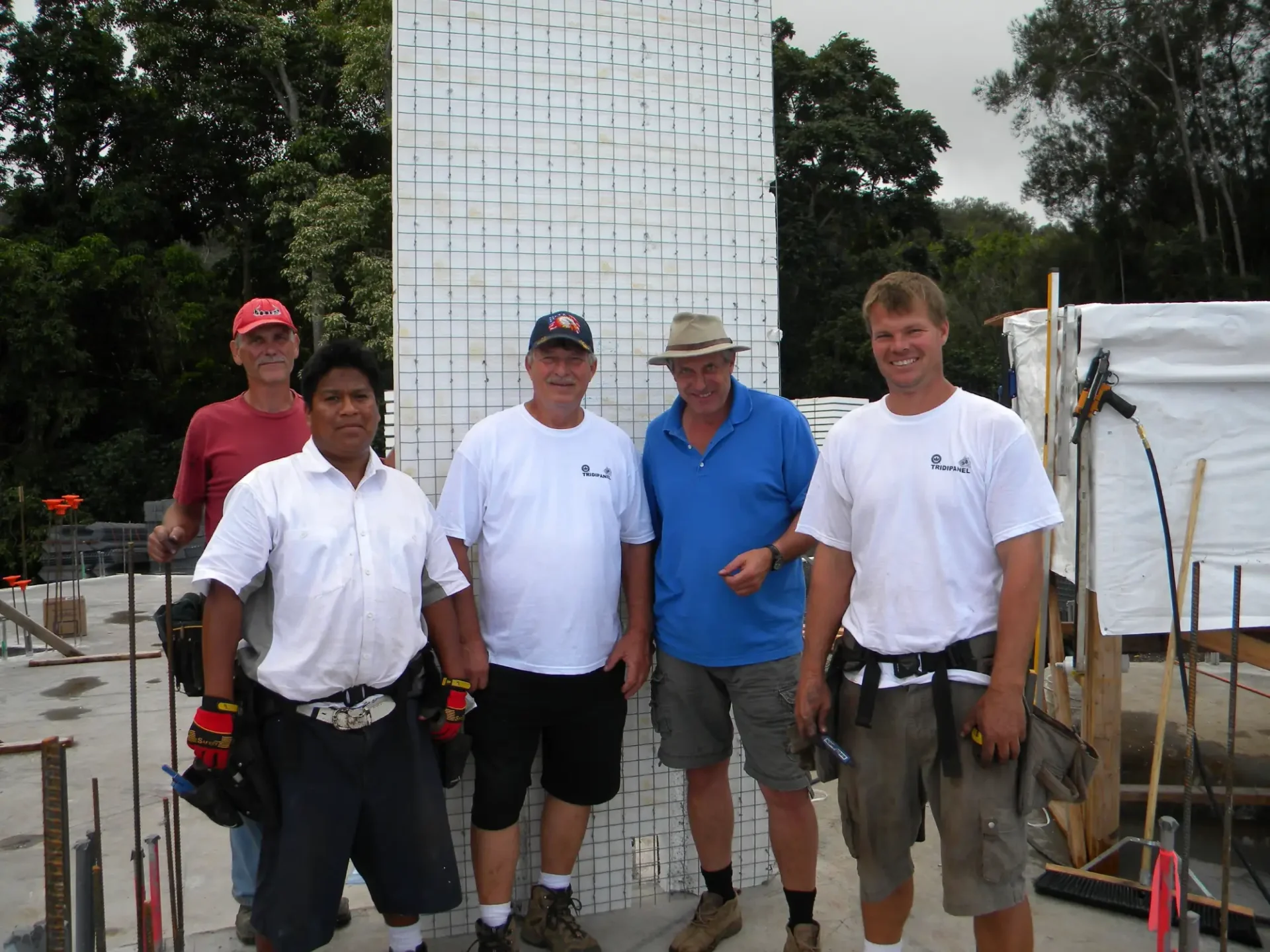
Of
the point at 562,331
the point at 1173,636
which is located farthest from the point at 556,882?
the point at 1173,636

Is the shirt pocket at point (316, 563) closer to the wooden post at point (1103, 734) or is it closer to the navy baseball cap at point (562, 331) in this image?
the navy baseball cap at point (562, 331)

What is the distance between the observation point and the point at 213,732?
2254 millimetres

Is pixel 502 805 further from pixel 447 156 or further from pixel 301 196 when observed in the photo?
pixel 301 196

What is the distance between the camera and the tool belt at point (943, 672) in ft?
7.27

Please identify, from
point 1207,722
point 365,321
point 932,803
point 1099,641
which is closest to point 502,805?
point 932,803

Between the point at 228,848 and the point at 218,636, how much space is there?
240 centimetres

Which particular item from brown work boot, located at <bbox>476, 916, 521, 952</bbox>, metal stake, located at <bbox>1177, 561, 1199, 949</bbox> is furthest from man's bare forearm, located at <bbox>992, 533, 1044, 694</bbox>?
brown work boot, located at <bbox>476, 916, 521, 952</bbox>

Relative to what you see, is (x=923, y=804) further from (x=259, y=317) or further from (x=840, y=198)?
(x=840, y=198)

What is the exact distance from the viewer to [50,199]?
22.9 m

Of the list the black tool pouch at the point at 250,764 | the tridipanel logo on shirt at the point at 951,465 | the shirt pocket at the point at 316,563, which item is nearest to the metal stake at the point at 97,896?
the black tool pouch at the point at 250,764

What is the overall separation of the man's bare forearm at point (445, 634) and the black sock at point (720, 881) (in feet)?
3.51

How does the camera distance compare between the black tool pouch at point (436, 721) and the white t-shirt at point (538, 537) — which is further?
the white t-shirt at point (538, 537)

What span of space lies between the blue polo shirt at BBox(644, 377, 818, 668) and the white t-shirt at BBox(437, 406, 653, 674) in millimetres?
192

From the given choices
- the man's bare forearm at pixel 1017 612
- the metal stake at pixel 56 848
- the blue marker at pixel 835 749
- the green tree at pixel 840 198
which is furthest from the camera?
the green tree at pixel 840 198
